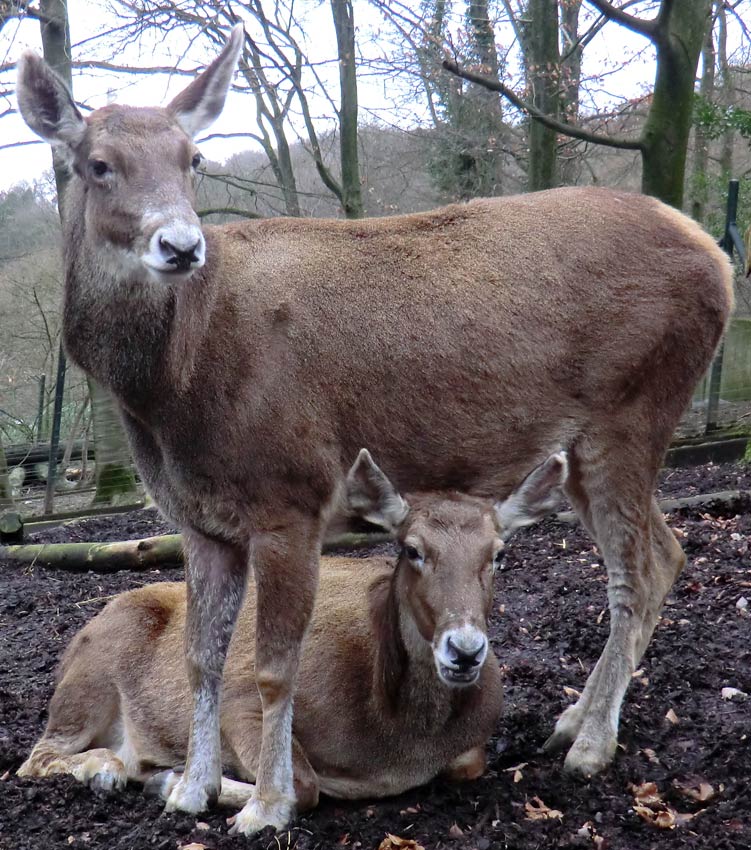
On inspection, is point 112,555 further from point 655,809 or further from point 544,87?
point 544,87

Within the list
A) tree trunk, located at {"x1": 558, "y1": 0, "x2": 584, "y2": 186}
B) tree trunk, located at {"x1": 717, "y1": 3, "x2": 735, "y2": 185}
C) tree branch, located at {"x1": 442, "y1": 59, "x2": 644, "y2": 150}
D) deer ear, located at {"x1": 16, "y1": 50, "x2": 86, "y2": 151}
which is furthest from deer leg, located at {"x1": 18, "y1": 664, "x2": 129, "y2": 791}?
tree trunk, located at {"x1": 717, "y1": 3, "x2": 735, "y2": 185}

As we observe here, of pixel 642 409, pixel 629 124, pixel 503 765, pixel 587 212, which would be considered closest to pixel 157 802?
pixel 503 765

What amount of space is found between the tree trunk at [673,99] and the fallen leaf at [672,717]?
22.1 feet

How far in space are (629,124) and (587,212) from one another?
13516mm

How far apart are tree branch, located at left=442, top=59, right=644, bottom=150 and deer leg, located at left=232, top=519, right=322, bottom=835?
6452mm

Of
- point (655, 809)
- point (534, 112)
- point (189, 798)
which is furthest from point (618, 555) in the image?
point (534, 112)

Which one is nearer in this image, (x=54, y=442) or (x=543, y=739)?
(x=543, y=739)

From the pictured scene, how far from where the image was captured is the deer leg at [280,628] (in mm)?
4562

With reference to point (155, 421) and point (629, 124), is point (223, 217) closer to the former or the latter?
point (629, 124)

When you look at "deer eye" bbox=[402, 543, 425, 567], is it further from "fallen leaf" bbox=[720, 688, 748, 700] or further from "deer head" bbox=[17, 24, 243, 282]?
"fallen leaf" bbox=[720, 688, 748, 700]

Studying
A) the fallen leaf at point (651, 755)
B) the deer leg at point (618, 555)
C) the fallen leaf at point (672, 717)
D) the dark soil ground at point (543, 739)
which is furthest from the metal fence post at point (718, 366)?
the fallen leaf at point (651, 755)

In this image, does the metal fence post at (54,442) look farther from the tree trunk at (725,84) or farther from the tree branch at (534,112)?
the tree trunk at (725,84)

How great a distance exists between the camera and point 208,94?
5.04 meters

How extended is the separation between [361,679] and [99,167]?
108 inches
